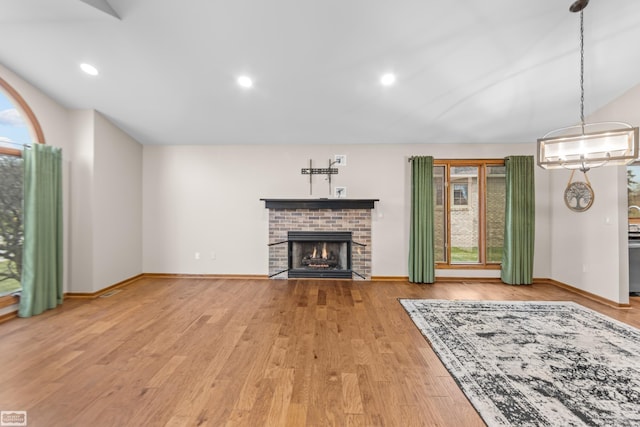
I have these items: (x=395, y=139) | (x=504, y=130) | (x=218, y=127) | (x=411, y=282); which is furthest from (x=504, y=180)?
(x=218, y=127)

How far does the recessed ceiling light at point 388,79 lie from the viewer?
10.7 ft

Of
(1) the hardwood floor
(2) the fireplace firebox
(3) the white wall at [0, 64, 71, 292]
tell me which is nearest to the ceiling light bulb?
(2) the fireplace firebox

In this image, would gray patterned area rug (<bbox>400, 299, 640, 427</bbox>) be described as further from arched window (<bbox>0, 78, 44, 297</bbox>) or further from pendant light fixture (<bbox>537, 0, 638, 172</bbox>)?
arched window (<bbox>0, 78, 44, 297</bbox>)

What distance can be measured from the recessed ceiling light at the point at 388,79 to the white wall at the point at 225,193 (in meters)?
1.67

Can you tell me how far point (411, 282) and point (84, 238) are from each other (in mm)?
5096

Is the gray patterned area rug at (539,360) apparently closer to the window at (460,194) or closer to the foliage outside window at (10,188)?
the window at (460,194)

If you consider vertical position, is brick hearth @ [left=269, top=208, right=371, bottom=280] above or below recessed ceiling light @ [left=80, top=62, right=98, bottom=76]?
below

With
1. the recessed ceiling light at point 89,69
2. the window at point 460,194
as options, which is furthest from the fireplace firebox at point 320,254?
the recessed ceiling light at point 89,69

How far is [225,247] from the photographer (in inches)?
202

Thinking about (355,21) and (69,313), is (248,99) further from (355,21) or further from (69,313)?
(69,313)

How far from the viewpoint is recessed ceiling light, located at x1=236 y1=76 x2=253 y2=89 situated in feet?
11.0

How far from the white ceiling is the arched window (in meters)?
0.38

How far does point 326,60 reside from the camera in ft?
9.98

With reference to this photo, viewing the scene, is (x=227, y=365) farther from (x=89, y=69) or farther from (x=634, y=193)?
(x=634, y=193)
